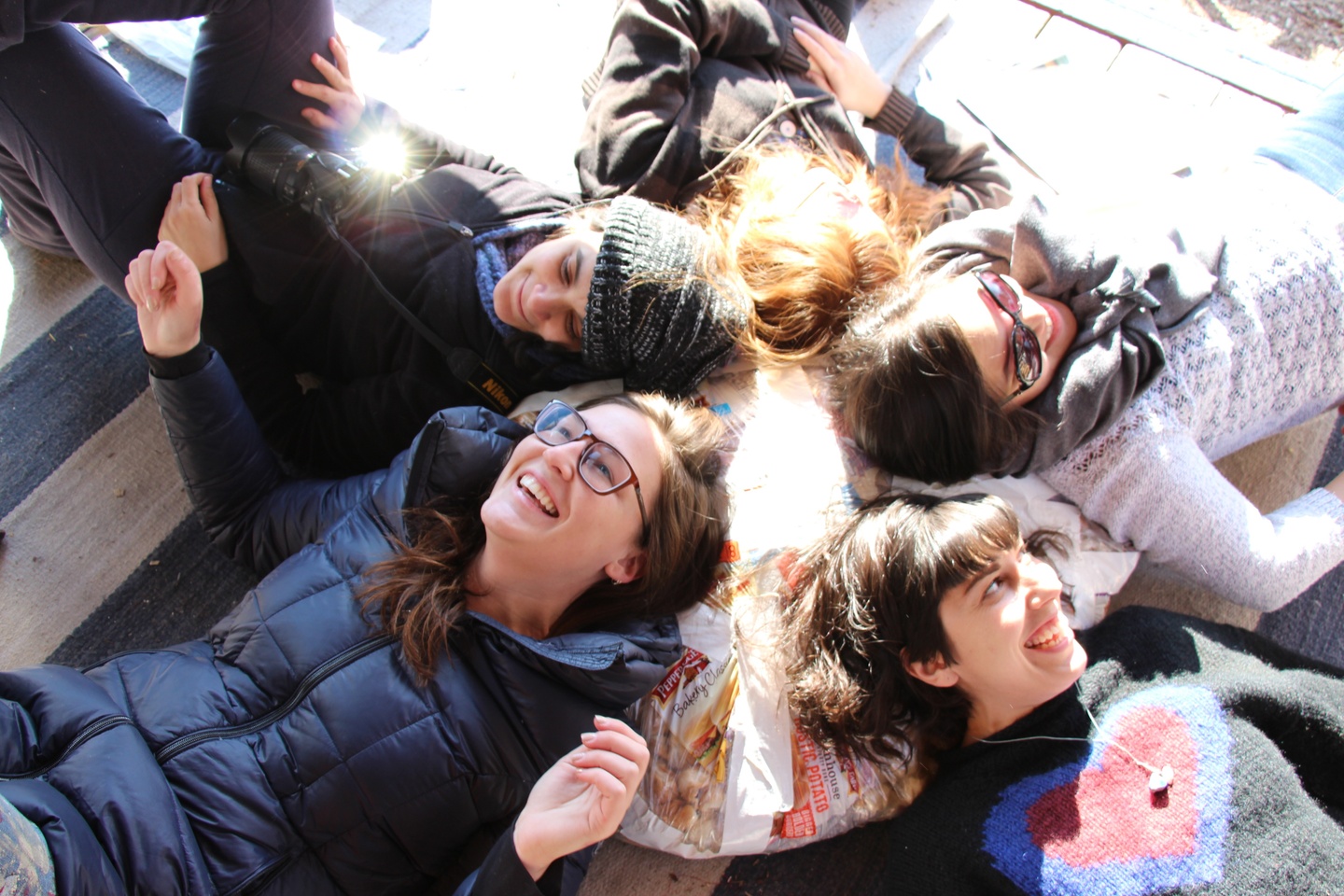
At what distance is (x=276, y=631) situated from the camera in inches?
46.3

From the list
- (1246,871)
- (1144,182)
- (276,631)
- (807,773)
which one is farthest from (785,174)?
(1246,871)

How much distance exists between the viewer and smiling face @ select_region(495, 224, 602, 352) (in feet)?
4.68

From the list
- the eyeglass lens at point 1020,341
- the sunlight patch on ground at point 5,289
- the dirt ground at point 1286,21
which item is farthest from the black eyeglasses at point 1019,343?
the sunlight patch on ground at point 5,289

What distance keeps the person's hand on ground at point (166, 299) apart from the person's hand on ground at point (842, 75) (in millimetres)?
1376

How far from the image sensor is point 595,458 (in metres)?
1.20

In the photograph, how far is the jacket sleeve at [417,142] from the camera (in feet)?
5.41

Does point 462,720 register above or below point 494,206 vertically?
below

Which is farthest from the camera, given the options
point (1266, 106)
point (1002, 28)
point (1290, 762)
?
point (1002, 28)

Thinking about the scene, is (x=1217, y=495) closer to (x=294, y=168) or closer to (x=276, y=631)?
(x=276, y=631)

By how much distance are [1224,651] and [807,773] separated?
74 cm

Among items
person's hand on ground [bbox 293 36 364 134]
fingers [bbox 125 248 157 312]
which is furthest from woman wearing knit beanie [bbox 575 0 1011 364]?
fingers [bbox 125 248 157 312]

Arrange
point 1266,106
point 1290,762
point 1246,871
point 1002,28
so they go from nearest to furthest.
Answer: point 1246,871
point 1290,762
point 1266,106
point 1002,28

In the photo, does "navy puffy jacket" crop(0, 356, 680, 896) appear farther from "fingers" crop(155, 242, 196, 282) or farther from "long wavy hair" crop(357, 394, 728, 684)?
"fingers" crop(155, 242, 196, 282)

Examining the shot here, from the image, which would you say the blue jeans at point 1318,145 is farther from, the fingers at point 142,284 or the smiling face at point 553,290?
the fingers at point 142,284
